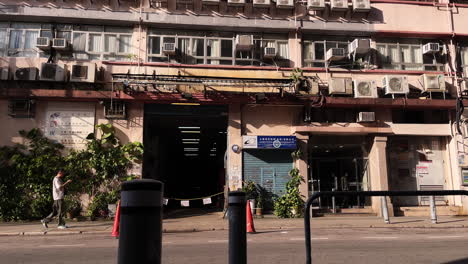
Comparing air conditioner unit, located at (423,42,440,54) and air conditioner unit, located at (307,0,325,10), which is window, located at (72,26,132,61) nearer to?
air conditioner unit, located at (307,0,325,10)

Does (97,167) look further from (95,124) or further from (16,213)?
(16,213)

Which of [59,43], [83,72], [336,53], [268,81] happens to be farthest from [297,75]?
[59,43]

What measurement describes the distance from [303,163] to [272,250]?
9.58 metres

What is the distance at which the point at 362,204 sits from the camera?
1764cm

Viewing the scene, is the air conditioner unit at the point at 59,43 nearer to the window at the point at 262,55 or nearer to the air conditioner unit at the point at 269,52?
the window at the point at 262,55

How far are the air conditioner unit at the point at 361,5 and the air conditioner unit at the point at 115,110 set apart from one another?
11.8 meters

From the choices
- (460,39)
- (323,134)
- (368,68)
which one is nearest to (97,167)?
(323,134)

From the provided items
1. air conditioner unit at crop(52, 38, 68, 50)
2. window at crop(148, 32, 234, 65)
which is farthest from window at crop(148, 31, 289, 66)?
air conditioner unit at crop(52, 38, 68, 50)

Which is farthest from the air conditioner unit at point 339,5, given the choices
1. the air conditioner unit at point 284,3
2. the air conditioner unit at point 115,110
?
the air conditioner unit at point 115,110

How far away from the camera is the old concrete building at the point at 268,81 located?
1664cm

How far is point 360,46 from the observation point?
17891mm

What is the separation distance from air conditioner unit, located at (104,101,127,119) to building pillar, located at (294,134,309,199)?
790 centimetres

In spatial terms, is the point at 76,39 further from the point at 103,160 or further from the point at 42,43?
the point at 103,160

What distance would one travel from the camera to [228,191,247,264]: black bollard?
445 cm
